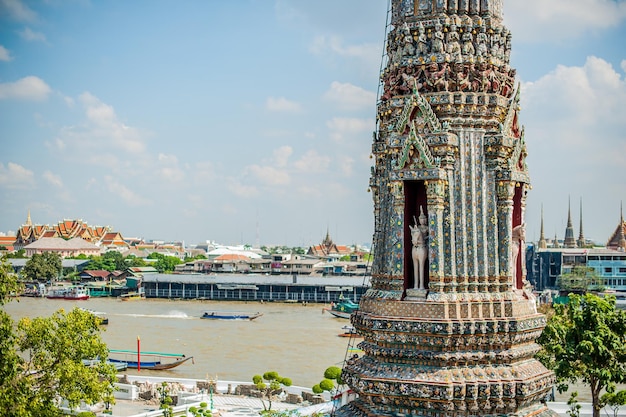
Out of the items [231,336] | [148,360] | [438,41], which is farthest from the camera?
[231,336]

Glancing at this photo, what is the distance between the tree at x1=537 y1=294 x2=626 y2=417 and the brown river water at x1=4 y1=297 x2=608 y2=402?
33.4ft

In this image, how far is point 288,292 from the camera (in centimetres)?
7225

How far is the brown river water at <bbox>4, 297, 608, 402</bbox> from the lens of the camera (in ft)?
111

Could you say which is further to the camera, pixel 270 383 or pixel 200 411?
pixel 270 383

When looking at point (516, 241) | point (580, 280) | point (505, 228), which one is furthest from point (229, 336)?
point (505, 228)

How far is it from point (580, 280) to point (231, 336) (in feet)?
92.0

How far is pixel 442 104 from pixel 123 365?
2744 centimetres

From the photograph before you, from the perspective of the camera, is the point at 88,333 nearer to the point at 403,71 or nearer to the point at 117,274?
the point at 403,71

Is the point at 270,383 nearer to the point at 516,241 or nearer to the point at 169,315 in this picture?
the point at 516,241

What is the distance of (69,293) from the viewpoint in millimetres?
75562

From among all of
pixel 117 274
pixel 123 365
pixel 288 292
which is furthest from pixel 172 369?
pixel 117 274

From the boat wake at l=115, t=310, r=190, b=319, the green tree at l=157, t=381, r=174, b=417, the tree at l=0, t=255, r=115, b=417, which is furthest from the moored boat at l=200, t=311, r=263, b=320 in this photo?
the tree at l=0, t=255, r=115, b=417

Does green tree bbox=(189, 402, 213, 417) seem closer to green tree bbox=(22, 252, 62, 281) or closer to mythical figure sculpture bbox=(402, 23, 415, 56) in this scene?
mythical figure sculpture bbox=(402, 23, 415, 56)

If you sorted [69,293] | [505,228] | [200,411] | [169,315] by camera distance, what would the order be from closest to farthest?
[505,228]
[200,411]
[169,315]
[69,293]
